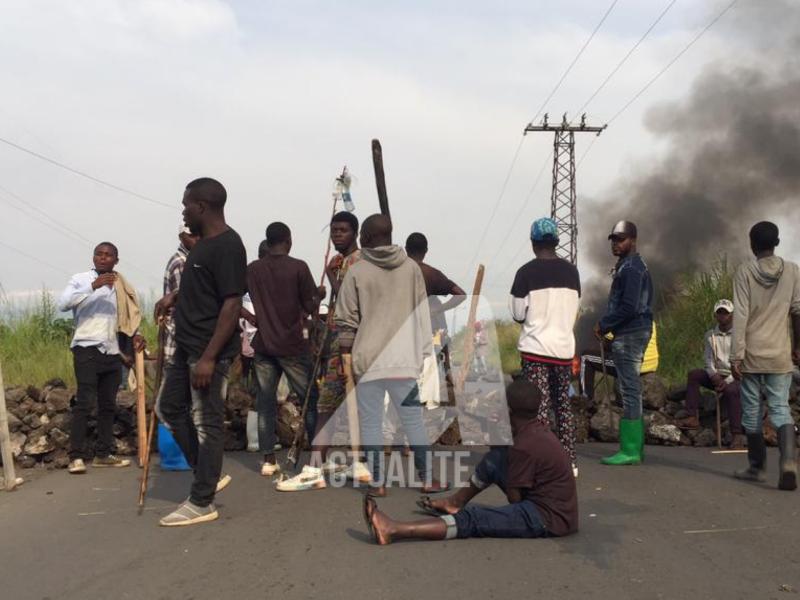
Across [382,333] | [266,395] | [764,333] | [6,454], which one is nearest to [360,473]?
[266,395]

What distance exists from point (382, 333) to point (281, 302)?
1.19m

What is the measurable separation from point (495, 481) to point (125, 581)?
6.86ft

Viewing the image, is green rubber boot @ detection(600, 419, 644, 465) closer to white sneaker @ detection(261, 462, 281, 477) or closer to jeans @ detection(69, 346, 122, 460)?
white sneaker @ detection(261, 462, 281, 477)

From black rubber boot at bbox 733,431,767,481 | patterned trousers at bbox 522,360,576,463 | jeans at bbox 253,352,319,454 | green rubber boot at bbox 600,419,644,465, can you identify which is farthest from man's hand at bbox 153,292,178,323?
black rubber boot at bbox 733,431,767,481

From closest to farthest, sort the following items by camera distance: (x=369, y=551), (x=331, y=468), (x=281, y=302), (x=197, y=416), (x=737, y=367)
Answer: (x=369, y=551) < (x=197, y=416) < (x=737, y=367) < (x=281, y=302) < (x=331, y=468)

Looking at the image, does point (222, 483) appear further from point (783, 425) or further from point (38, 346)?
point (38, 346)

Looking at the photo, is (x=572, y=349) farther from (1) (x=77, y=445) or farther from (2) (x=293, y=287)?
(1) (x=77, y=445)

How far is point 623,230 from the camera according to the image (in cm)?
721

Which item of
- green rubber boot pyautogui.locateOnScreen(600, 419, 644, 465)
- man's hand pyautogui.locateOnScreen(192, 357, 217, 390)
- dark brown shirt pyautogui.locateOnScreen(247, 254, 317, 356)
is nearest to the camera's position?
man's hand pyautogui.locateOnScreen(192, 357, 217, 390)

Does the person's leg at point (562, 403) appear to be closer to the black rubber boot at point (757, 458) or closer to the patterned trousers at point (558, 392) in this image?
the patterned trousers at point (558, 392)

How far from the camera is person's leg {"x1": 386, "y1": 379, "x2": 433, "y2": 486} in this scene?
5.98 m

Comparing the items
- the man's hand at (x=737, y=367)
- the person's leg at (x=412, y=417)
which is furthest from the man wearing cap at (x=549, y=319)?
the man's hand at (x=737, y=367)

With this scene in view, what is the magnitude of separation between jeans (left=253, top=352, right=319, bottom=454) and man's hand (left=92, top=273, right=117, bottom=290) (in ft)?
5.10

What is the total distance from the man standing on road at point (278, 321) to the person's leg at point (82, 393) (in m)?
1.58
